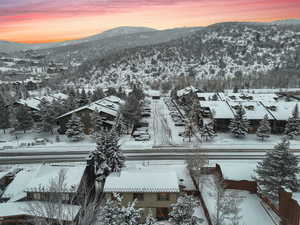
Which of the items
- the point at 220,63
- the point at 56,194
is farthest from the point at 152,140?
the point at 220,63

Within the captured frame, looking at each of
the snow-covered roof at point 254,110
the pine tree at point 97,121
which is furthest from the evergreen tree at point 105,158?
the snow-covered roof at point 254,110

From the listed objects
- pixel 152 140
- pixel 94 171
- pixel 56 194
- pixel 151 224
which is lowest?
pixel 152 140

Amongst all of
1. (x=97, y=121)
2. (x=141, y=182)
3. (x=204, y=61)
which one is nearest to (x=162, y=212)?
(x=141, y=182)

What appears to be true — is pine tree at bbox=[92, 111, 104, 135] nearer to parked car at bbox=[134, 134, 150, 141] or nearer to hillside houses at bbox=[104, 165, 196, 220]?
parked car at bbox=[134, 134, 150, 141]

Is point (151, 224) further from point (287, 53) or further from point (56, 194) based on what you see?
point (287, 53)

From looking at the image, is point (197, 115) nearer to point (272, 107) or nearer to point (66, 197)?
point (272, 107)
